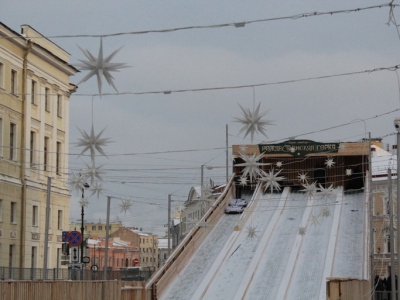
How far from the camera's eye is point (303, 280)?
33.1 meters

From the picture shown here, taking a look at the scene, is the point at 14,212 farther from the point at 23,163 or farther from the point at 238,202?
the point at 238,202

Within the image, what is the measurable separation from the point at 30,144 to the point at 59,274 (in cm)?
876

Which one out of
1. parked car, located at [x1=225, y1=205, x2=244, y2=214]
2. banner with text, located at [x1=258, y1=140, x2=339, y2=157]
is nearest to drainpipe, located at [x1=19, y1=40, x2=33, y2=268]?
parked car, located at [x1=225, y1=205, x2=244, y2=214]

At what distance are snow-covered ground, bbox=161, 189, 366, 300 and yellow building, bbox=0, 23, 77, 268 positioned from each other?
9.47 m

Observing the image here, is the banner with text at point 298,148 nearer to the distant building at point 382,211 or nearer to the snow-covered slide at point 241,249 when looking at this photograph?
the snow-covered slide at point 241,249

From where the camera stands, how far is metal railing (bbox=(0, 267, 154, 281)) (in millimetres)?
33625

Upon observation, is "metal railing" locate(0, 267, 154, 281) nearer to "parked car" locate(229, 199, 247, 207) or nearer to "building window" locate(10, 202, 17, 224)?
"building window" locate(10, 202, 17, 224)

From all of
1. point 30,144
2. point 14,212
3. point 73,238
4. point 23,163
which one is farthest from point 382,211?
point 73,238

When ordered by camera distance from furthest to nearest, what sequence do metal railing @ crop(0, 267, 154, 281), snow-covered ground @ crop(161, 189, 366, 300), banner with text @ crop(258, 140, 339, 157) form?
banner with text @ crop(258, 140, 339, 157)
metal railing @ crop(0, 267, 154, 281)
snow-covered ground @ crop(161, 189, 366, 300)

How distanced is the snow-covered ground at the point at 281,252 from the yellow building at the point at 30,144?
9.47 meters

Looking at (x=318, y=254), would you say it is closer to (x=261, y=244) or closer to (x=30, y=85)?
(x=261, y=244)

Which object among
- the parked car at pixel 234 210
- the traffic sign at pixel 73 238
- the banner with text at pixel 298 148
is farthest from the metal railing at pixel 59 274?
the banner with text at pixel 298 148

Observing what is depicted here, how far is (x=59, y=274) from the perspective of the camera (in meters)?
38.9

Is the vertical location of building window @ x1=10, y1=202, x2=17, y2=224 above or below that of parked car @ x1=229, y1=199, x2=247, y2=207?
below
